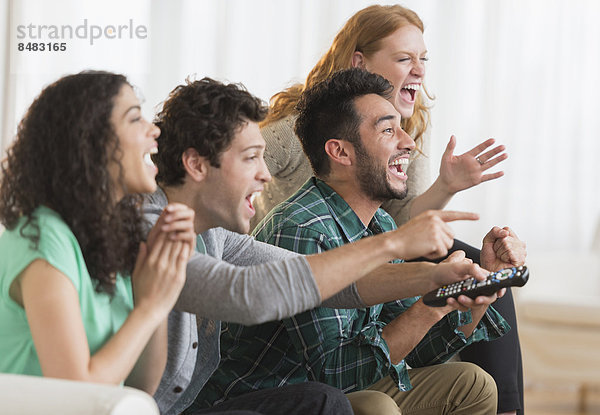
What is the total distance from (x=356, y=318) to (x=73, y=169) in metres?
0.85

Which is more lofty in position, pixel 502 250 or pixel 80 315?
pixel 80 315

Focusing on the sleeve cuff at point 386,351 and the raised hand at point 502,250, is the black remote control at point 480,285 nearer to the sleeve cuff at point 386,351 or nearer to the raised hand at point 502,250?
the sleeve cuff at point 386,351

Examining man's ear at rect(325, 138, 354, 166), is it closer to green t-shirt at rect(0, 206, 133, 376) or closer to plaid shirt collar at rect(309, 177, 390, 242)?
plaid shirt collar at rect(309, 177, 390, 242)

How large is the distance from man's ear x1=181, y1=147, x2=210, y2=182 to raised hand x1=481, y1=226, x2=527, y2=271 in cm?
71

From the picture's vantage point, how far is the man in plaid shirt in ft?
5.67

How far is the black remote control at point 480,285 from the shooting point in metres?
1.54

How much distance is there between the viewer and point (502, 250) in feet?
6.36

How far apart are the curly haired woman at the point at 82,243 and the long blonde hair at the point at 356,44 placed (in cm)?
119

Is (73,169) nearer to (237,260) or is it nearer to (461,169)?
(237,260)

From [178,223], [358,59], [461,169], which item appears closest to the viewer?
[178,223]

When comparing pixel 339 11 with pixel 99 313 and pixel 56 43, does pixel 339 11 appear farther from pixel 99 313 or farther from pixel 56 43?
pixel 99 313

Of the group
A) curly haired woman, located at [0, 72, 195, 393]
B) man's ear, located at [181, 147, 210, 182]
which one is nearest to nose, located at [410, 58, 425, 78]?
man's ear, located at [181, 147, 210, 182]

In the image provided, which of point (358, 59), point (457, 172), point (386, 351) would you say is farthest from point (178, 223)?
point (358, 59)

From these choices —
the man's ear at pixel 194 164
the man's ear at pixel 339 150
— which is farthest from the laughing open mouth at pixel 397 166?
the man's ear at pixel 194 164
